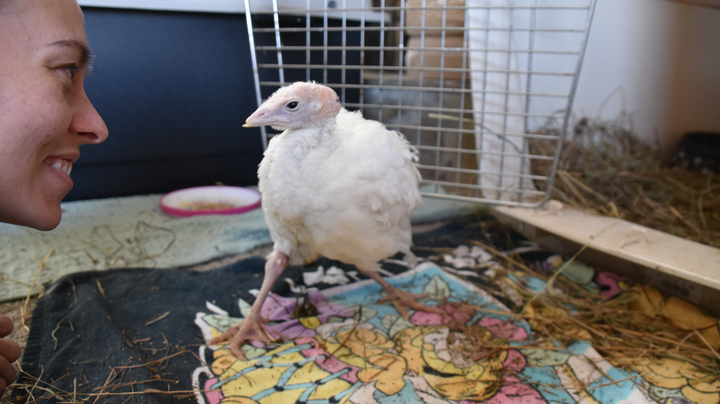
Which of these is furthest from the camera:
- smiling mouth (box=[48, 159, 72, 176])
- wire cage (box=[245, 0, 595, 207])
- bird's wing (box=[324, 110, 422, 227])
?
wire cage (box=[245, 0, 595, 207])

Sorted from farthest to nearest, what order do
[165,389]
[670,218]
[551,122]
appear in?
[551,122] < [670,218] < [165,389]

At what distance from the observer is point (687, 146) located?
2.50 metres

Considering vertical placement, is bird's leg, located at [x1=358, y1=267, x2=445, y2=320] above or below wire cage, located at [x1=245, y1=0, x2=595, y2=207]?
below

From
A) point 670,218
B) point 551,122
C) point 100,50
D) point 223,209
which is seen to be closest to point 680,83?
point 551,122

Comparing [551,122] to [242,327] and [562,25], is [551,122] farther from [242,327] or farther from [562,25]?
[242,327]

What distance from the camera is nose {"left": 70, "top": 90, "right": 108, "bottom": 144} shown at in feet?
2.57

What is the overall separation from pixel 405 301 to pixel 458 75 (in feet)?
3.95

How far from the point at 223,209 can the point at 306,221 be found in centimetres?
106

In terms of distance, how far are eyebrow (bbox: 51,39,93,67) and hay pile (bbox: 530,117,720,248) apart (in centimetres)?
183

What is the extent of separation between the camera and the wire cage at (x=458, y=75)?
174cm

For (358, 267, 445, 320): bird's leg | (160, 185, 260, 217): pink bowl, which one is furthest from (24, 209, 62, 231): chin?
(160, 185, 260, 217): pink bowl

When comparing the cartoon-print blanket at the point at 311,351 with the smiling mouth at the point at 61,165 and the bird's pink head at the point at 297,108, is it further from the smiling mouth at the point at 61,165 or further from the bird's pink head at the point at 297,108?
the bird's pink head at the point at 297,108

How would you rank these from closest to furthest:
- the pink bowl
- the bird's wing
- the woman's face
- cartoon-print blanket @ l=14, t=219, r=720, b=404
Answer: the woman's face < cartoon-print blanket @ l=14, t=219, r=720, b=404 < the bird's wing < the pink bowl

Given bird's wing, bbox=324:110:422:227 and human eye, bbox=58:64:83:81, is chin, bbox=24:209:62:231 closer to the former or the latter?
human eye, bbox=58:64:83:81
